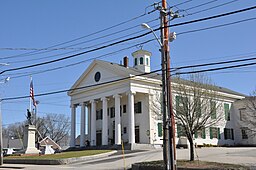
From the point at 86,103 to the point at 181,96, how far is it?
91.6ft

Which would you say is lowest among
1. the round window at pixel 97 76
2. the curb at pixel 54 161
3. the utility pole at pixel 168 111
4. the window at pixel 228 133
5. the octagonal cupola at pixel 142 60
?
the curb at pixel 54 161

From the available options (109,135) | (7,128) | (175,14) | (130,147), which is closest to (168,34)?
(175,14)

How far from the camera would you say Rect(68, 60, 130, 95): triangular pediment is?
45.0m

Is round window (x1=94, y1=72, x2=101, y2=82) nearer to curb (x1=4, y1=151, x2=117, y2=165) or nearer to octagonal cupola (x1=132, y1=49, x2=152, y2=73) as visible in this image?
octagonal cupola (x1=132, y1=49, x2=152, y2=73)

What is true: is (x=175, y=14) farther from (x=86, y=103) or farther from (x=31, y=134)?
(x=86, y=103)

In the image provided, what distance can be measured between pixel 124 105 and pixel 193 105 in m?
24.4

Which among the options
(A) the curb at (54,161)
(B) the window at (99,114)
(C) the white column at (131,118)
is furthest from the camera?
(B) the window at (99,114)

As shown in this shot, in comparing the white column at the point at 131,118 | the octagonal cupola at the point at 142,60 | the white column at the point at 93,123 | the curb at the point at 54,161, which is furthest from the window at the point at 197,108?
the octagonal cupola at the point at 142,60

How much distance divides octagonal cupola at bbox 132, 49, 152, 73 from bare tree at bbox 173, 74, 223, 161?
24.3 meters

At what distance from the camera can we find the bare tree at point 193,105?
2342 cm

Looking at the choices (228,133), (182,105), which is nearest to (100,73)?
(228,133)

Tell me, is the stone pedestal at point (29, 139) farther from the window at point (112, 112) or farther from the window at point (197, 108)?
the window at point (197, 108)

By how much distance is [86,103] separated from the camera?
5144cm

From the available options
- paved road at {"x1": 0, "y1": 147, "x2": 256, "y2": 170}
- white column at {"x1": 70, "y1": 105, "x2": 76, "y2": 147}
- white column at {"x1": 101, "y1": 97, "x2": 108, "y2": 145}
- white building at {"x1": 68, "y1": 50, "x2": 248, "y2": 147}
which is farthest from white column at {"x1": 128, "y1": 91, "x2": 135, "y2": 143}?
white column at {"x1": 70, "y1": 105, "x2": 76, "y2": 147}
